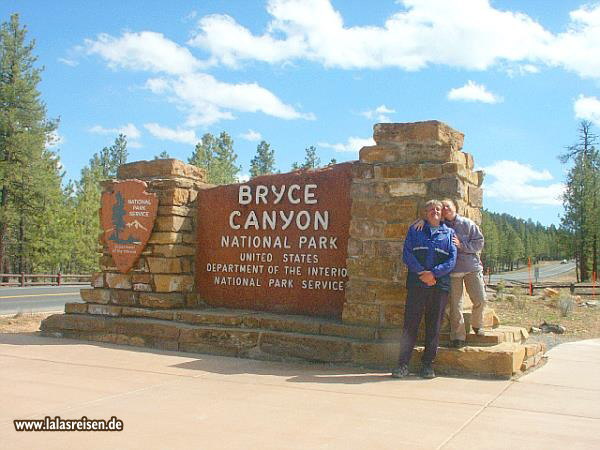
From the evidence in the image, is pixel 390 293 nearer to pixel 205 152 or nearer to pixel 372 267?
pixel 372 267

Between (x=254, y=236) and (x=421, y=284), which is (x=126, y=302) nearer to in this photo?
(x=254, y=236)

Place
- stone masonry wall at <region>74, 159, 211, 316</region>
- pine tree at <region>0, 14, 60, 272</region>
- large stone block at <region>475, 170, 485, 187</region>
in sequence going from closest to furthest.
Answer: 1. large stone block at <region>475, 170, 485, 187</region>
2. stone masonry wall at <region>74, 159, 211, 316</region>
3. pine tree at <region>0, 14, 60, 272</region>

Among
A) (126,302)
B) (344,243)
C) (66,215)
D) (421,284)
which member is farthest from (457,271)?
(66,215)

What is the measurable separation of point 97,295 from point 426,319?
4.77 m

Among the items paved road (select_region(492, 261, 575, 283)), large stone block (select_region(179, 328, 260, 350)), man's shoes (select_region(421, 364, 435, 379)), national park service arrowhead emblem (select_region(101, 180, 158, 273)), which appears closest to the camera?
man's shoes (select_region(421, 364, 435, 379))

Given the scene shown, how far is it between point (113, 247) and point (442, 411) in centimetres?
543

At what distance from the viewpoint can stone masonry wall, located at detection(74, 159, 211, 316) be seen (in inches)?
317

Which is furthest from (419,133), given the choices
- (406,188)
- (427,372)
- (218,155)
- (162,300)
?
(218,155)

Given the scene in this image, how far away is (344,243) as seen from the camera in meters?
7.21

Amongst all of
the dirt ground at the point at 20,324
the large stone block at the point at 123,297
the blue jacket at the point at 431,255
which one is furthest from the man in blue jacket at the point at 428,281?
Answer: the dirt ground at the point at 20,324

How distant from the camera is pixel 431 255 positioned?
228 inches

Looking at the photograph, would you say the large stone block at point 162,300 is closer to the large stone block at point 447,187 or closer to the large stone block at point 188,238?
the large stone block at point 188,238

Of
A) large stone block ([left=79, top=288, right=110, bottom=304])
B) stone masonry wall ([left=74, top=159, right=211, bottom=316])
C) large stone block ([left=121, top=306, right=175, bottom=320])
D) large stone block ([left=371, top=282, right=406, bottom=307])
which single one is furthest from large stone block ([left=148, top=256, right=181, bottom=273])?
large stone block ([left=371, top=282, right=406, bottom=307])

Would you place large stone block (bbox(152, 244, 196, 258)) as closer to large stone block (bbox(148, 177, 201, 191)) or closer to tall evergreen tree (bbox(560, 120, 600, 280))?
large stone block (bbox(148, 177, 201, 191))
